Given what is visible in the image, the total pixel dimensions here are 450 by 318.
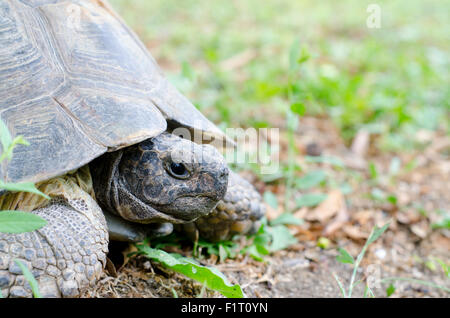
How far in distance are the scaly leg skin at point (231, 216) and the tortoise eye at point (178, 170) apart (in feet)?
1.46

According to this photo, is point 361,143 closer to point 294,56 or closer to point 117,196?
point 294,56

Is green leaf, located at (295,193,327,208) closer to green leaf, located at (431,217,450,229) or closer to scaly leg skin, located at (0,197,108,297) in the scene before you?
green leaf, located at (431,217,450,229)

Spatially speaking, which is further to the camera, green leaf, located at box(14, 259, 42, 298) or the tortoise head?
the tortoise head

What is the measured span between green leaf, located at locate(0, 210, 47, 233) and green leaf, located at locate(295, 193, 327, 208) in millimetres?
2035

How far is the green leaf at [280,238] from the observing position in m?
2.84

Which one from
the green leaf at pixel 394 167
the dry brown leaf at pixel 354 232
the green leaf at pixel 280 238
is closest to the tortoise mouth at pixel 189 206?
the green leaf at pixel 280 238

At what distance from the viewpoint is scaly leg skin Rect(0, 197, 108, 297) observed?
1706 millimetres

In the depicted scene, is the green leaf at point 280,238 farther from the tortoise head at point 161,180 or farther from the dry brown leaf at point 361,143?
the dry brown leaf at point 361,143

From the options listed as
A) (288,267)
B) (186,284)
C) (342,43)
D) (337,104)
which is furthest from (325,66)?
(186,284)

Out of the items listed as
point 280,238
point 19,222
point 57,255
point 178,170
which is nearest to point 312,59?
point 280,238

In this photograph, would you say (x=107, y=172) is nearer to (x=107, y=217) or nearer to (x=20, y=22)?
(x=107, y=217)

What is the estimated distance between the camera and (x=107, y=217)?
2287 millimetres

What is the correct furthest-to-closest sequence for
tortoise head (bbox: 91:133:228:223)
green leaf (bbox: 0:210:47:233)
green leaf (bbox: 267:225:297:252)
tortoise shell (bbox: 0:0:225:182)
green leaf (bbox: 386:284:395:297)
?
green leaf (bbox: 267:225:297:252), green leaf (bbox: 386:284:395:297), tortoise head (bbox: 91:133:228:223), tortoise shell (bbox: 0:0:225:182), green leaf (bbox: 0:210:47:233)

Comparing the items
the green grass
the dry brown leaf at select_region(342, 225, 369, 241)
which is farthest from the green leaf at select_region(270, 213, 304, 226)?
the green grass
